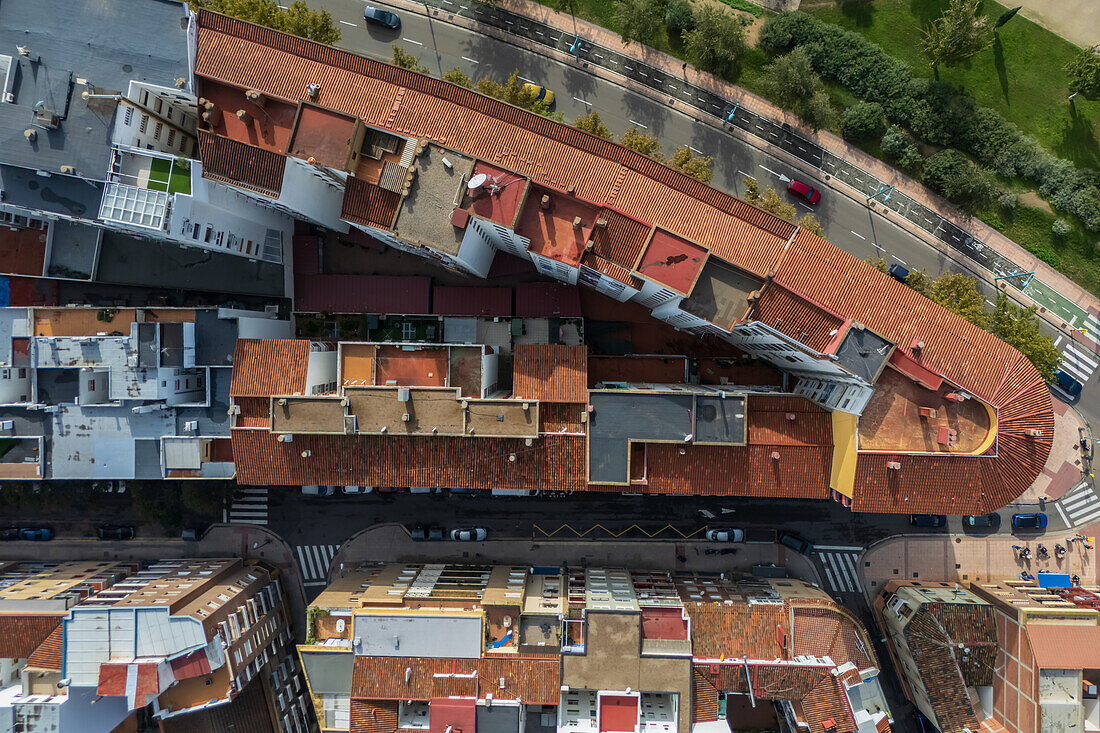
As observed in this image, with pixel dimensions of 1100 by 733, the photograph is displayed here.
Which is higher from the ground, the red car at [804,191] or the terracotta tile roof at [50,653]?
the red car at [804,191]

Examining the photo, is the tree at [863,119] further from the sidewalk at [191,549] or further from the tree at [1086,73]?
the sidewalk at [191,549]

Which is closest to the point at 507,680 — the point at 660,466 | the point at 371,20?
the point at 660,466

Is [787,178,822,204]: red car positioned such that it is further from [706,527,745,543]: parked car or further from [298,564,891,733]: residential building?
[298,564,891,733]: residential building

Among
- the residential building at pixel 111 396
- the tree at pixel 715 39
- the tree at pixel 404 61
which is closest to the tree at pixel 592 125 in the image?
the tree at pixel 715 39

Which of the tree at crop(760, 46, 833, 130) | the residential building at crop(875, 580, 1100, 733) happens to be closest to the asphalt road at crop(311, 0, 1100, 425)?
the tree at crop(760, 46, 833, 130)

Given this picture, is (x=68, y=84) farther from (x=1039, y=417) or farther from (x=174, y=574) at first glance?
(x=1039, y=417)
